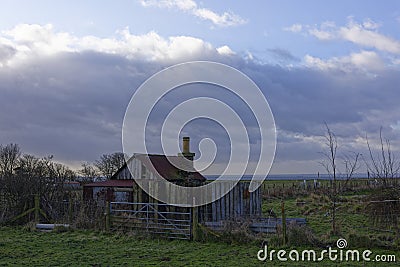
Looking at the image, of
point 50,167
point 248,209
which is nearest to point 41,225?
point 50,167

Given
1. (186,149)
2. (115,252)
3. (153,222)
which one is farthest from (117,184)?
(115,252)

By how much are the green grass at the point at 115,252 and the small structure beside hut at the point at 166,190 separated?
8.44 feet

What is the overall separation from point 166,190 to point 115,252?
5.60 metres

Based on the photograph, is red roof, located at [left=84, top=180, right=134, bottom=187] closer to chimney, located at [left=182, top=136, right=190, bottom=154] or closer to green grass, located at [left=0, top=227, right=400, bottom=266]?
chimney, located at [left=182, top=136, right=190, bottom=154]

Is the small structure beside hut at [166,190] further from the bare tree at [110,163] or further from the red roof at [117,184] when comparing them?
the bare tree at [110,163]

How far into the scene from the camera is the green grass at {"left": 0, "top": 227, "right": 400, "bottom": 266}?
1030 cm

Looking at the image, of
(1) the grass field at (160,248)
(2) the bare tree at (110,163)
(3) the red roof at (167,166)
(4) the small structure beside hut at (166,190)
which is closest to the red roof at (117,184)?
(4) the small structure beside hut at (166,190)

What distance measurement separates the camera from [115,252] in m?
11.7

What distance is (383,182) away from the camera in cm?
1465

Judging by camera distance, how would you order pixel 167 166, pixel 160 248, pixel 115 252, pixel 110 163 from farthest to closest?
pixel 110 163 < pixel 167 166 < pixel 160 248 < pixel 115 252

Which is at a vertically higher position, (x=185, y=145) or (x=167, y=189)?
(x=185, y=145)

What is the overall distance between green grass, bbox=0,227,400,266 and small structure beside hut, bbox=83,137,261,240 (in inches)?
101

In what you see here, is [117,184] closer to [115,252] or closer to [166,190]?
[166,190]

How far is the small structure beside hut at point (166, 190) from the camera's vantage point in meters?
17.3
